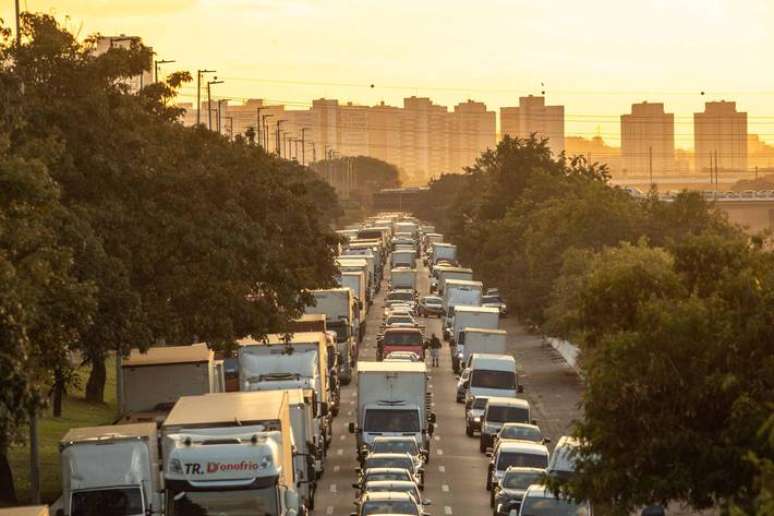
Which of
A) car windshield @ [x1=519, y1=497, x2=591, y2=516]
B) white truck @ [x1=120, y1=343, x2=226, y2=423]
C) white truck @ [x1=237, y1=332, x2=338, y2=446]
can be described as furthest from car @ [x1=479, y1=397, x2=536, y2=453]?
car windshield @ [x1=519, y1=497, x2=591, y2=516]

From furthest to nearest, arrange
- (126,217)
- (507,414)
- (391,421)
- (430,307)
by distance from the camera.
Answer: (430,307), (507,414), (391,421), (126,217)

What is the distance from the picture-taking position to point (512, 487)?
37.4 meters

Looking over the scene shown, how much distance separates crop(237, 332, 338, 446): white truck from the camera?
43969 millimetres

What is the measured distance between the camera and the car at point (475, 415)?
55438mm

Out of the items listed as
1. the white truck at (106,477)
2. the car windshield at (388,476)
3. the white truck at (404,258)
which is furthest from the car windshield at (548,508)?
the white truck at (404,258)

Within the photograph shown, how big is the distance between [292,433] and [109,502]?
6.95m

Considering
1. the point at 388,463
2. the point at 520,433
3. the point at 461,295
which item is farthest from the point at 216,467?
the point at 461,295

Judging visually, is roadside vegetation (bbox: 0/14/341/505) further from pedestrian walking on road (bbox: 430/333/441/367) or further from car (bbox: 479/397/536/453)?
pedestrian walking on road (bbox: 430/333/441/367)

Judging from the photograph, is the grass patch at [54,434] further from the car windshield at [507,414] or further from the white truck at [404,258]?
the white truck at [404,258]

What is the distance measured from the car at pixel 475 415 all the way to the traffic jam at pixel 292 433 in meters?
0.04

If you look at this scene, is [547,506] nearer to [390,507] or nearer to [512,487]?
[390,507]

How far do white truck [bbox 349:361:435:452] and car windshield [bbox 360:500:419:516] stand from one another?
41.3 ft

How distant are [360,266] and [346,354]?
25.3m

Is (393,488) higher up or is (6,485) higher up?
(393,488)
